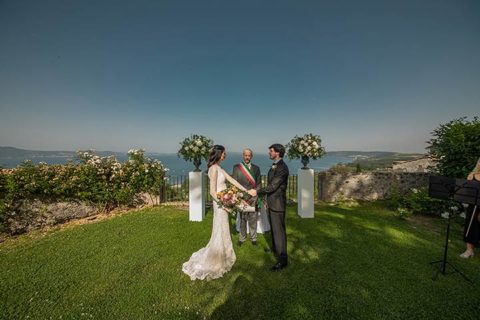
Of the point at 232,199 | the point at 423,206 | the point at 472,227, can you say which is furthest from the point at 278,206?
the point at 423,206

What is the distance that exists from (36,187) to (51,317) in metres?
6.31

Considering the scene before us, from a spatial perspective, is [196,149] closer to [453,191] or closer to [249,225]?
[249,225]

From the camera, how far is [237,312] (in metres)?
3.30

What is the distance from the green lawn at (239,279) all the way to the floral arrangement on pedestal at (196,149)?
2749mm

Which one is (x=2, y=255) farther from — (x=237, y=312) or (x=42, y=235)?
(x=237, y=312)

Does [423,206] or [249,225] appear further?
[423,206]

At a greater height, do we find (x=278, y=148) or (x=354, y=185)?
(x=278, y=148)

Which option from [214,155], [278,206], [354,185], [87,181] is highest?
[214,155]

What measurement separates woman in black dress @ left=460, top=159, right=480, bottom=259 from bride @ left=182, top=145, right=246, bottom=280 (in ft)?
17.9

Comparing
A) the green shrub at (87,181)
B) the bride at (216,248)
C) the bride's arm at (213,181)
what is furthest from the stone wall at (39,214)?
the bride's arm at (213,181)

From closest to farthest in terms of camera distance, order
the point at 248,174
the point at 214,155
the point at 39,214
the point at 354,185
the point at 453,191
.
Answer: the point at 453,191, the point at 214,155, the point at 248,174, the point at 39,214, the point at 354,185

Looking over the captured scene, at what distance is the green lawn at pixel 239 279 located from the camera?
3334mm

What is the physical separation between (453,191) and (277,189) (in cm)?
350

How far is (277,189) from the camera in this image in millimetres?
4562
